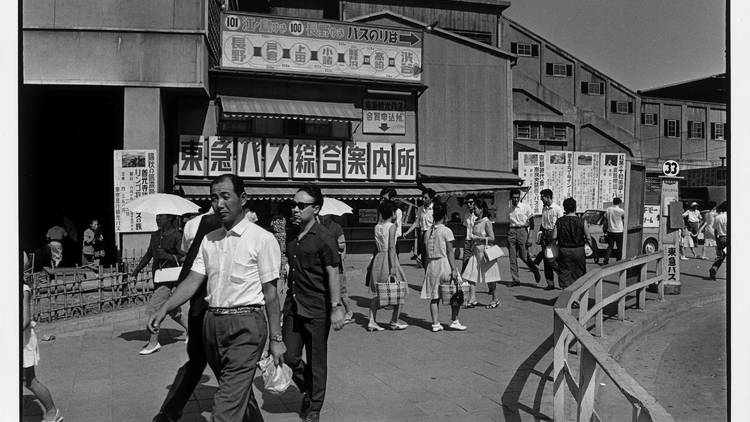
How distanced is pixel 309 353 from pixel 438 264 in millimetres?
3981

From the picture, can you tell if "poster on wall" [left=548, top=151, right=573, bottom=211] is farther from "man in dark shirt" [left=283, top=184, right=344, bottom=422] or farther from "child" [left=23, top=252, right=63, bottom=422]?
"child" [left=23, top=252, right=63, bottom=422]

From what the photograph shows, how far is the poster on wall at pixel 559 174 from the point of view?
25.7 m

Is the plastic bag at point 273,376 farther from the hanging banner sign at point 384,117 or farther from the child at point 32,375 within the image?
the hanging banner sign at point 384,117

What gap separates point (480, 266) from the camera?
36.8ft

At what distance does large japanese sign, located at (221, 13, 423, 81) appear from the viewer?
58.6 ft

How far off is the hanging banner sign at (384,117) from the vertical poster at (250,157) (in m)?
3.30

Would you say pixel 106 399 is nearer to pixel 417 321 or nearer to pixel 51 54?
pixel 417 321

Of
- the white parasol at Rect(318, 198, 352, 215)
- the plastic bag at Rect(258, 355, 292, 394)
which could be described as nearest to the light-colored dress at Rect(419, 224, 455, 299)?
the white parasol at Rect(318, 198, 352, 215)

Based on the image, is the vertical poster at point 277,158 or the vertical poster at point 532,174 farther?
the vertical poster at point 532,174

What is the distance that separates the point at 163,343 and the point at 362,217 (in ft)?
37.7

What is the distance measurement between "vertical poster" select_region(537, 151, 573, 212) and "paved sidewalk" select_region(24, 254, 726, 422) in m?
15.6

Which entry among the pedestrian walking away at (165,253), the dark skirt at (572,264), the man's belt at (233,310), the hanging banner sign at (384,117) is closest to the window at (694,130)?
the hanging banner sign at (384,117)

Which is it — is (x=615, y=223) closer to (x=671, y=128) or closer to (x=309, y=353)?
(x=309, y=353)

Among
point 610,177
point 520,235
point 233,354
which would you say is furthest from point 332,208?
point 610,177
